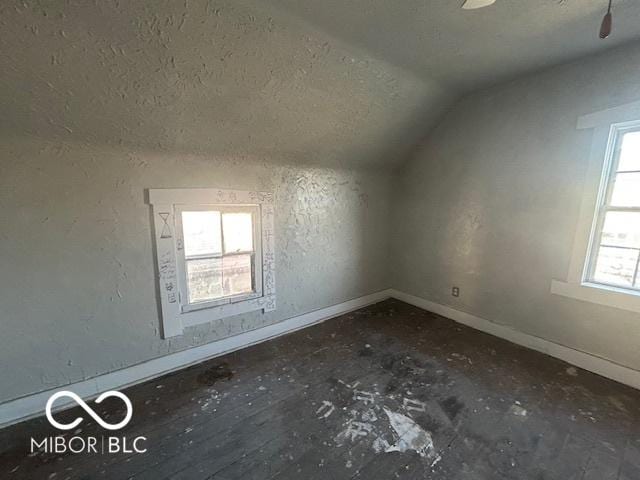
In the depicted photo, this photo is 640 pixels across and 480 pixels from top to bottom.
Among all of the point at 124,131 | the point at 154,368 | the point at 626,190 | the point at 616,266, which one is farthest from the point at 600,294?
the point at 124,131

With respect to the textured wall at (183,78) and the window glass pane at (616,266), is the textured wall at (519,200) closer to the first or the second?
the window glass pane at (616,266)

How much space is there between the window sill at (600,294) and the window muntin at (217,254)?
8.65 feet

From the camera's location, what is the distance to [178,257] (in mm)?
2195

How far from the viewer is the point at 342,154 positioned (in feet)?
9.65

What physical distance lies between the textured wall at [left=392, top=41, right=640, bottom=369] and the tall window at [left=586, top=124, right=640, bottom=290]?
17 cm

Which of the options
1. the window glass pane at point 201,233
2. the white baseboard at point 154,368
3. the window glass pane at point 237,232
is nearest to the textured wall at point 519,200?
the white baseboard at point 154,368

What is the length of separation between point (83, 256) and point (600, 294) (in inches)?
149

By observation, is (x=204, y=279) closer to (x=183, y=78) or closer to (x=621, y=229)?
(x=183, y=78)

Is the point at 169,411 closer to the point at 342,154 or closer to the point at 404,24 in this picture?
the point at 342,154

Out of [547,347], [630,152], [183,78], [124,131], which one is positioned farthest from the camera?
[547,347]

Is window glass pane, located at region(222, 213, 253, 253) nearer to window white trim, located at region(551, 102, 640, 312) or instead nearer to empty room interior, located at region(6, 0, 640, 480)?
empty room interior, located at region(6, 0, 640, 480)

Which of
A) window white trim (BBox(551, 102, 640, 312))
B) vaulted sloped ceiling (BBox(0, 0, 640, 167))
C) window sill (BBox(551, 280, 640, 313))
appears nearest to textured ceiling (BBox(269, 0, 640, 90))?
vaulted sloped ceiling (BBox(0, 0, 640, 167))

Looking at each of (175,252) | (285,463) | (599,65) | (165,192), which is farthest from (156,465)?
(599,65)

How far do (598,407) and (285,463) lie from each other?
2074 mm
